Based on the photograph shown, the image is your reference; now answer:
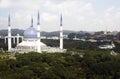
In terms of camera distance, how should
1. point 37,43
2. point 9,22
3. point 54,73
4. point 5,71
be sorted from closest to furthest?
point 54,73
point 5,71
point 37,43
point 9,22

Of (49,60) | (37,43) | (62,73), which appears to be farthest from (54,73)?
(37,43)

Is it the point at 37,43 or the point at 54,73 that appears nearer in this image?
the point at 54,73

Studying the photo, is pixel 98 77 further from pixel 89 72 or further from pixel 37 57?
pixel 37 57

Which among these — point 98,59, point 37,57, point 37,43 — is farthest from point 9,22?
point 98,59

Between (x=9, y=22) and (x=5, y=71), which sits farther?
(x=9, y=22)

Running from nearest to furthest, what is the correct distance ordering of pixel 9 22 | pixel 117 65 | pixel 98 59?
pixel 117 65 < pixel 98 59 < pixel 9 22

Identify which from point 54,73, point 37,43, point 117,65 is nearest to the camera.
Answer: point 54,73

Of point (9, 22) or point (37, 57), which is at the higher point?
point (9, 22)

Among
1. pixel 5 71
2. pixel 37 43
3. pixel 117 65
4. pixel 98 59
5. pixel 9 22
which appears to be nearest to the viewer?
pixel 5 71

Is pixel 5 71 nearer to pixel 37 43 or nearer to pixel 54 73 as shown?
pixel 54 73
